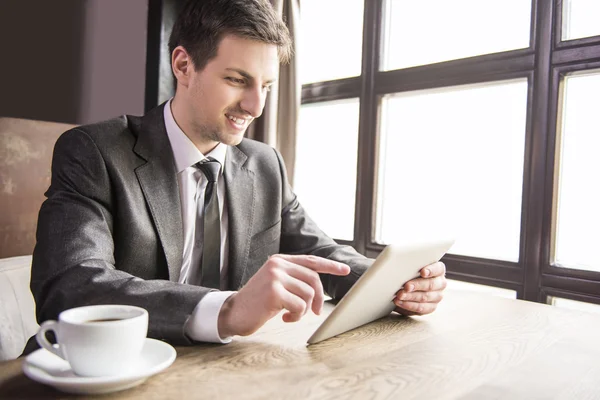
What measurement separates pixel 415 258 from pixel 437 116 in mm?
1671

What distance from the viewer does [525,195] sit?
2150 mm

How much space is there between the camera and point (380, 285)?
991mm

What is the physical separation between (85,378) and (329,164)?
8.24ft

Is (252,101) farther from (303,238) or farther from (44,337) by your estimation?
(44,337)

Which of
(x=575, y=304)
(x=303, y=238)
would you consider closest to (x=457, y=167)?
(x=575, y=304)

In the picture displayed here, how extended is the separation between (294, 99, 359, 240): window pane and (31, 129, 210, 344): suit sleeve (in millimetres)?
1640

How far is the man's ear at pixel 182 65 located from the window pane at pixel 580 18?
59.3 inches

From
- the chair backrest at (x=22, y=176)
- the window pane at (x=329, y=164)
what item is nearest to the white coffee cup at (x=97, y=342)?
the chair backrest at (x=22, y=176)

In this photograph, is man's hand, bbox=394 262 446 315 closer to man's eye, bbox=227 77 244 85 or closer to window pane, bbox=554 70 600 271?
man's eye, bbox=227 77 244 85

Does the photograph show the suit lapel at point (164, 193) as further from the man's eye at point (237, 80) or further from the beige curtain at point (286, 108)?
the beige curtain at point (286, 108)

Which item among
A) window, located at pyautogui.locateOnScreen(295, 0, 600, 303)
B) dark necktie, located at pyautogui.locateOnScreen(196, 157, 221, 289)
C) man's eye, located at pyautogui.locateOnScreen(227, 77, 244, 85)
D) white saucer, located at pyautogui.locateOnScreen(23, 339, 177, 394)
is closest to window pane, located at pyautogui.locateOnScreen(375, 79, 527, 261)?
window, located at pyautogui.locateOnScreen(295, 0, 600, 303)

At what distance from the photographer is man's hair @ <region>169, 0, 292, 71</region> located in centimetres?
145

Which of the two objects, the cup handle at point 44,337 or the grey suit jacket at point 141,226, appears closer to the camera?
the cup handle at point 44,337

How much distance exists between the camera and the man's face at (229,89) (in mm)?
1453
